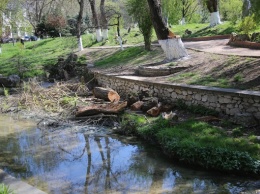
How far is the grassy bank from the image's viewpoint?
7554mm

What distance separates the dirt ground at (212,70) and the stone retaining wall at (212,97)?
513 mm

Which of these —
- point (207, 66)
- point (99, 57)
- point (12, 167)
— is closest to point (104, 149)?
point (12, 167)

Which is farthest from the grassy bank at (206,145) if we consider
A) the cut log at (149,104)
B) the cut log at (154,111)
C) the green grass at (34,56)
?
the green grass at (34,56)

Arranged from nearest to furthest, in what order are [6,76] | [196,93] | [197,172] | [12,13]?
[197,172] < [196,93] < [6,76] < [12,13]

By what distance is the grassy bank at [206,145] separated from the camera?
7554 millimetres

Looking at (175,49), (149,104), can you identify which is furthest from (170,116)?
(175,49)

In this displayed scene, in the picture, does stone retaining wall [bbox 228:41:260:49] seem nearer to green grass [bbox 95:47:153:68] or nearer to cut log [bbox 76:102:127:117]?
green grass [bbox 95:47:153:68]

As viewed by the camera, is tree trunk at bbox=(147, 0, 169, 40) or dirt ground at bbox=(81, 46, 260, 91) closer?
dirt ground at bbox=(81, 46, 260, 91)

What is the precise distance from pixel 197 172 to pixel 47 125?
6.53m

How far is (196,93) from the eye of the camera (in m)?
11.1

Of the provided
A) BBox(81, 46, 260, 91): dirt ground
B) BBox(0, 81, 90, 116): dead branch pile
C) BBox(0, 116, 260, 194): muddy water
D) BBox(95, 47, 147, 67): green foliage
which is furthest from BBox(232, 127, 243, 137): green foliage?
BBox(95, 47, 147, 67): green foliage

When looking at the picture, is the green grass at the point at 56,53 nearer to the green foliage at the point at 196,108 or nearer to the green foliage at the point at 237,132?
the green foliage at the point at 196,108

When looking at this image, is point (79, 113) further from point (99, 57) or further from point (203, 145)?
point (99, 57)

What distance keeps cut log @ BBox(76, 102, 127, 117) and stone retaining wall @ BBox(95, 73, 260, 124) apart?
4.62 ft
